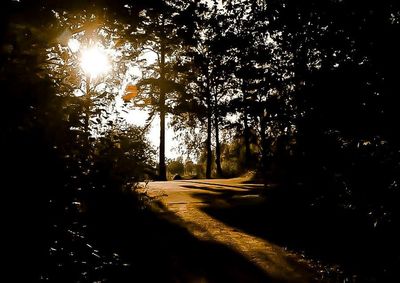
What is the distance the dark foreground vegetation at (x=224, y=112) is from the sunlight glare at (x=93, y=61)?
8.8 inches

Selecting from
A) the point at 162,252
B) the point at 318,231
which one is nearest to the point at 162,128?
the point at 318,231

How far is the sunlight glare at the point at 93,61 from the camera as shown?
4936 mm

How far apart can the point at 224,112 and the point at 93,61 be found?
2.28 m

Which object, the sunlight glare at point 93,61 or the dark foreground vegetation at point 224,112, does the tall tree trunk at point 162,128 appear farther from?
the sunlight glare at point 93,61

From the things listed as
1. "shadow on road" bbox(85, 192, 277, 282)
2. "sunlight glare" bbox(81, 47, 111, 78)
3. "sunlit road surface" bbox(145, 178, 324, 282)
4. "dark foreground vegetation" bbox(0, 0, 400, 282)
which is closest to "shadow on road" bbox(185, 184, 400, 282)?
"dark foreground vegetation" bbox(0, 0, 400, 282)

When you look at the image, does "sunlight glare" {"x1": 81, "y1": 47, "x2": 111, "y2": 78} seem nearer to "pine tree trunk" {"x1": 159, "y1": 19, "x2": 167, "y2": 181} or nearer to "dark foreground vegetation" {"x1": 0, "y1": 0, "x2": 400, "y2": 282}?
"dark foreground vegetation" {"x1": 0, "y1": 0, "x2": 400, "y2": 282}

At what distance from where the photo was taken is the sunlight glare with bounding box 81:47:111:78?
4.94 metres

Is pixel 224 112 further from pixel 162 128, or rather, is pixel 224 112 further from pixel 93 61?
pixel 162 128

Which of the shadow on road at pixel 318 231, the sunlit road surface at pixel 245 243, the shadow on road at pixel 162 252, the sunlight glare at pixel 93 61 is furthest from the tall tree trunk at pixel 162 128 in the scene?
the sunlight glare at pixel 93 61

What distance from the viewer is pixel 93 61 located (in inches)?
217

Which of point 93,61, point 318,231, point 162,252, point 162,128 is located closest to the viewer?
point 93,61

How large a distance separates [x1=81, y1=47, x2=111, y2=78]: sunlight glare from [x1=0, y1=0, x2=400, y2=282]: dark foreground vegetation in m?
0.22

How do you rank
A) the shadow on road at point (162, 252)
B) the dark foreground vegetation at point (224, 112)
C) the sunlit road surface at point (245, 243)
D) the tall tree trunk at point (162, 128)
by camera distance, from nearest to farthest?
the dark foreground vegetation at point (224, 112), the shadow on road at point (162, 252), the sunlit road surface at point (245, 243), the tall tree trunk at point (162, 128)

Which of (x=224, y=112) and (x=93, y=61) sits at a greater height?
(x=93, y=61)
